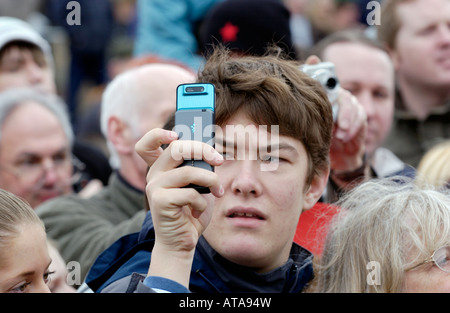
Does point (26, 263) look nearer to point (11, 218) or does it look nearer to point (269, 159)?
point (11, 218)

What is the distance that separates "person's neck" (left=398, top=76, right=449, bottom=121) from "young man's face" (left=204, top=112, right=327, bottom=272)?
2.57m

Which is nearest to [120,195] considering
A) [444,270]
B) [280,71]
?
[280,71]

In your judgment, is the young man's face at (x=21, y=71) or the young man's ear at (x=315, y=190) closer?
the young man's ear at (x=315, y=190)

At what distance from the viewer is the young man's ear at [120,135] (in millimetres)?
3775

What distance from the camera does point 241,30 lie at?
4.21 meters

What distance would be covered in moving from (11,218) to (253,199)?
26.9 inches

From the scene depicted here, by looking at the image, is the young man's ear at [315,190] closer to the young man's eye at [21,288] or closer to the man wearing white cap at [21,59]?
the young man's eye at [21,288]

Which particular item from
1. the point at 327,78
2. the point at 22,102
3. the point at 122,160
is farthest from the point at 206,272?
the point at 22,102

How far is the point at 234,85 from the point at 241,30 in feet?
6.90

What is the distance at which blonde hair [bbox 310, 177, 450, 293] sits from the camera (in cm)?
214

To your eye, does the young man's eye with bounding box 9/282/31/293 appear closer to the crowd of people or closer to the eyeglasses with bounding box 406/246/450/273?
the crowd of people

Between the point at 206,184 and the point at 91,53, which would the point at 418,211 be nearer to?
the point at 206,184

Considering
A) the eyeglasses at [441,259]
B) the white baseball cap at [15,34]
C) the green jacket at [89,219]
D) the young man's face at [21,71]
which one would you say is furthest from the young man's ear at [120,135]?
the eyeglasses at [441,259]

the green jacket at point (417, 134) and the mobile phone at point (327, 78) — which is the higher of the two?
the mobile phone at point (327, 78)
